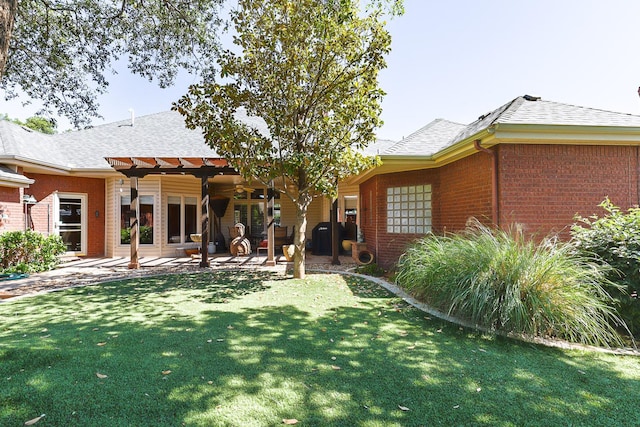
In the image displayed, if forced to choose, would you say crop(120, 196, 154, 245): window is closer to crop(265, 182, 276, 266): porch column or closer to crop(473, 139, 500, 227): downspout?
crop(265, 182, 276, 266): porch column

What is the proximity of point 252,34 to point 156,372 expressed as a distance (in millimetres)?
6909

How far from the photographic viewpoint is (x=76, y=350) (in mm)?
3684

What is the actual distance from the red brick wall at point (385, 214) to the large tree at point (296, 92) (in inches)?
89.8

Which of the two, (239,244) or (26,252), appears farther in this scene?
(239,244)

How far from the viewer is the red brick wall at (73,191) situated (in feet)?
37.2

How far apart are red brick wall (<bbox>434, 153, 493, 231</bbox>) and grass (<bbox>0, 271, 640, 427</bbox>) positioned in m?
3.18

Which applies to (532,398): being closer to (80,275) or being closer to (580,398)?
(580,398)

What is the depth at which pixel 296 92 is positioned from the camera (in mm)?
7336

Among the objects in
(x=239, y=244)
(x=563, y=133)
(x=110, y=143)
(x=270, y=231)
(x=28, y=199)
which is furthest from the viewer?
(x=110, y=143)

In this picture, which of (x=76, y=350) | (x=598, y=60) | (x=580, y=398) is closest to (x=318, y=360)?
(x=580, y=398)

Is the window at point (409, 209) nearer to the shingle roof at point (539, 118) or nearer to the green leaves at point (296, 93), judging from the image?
the shingle roof at point (539, 118)

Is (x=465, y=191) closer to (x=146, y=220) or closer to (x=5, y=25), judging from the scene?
(x=5, y=25)

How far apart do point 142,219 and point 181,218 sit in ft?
4.76

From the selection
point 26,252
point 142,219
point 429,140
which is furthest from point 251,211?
point 429,140
